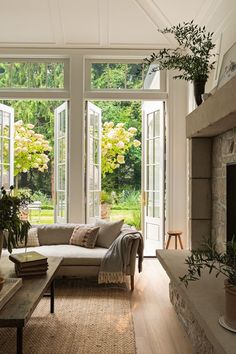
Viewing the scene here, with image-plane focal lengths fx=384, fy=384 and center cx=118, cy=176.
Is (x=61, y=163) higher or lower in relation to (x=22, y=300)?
higher

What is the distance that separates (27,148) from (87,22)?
4.67 m

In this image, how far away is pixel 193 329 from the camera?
301 cm

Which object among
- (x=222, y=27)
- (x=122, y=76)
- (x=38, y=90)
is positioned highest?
(x=122, y=76)

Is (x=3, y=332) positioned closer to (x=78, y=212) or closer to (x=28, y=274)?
(x=28, y=274)

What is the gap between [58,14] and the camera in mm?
5688

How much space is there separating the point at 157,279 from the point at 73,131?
2706 millimetres

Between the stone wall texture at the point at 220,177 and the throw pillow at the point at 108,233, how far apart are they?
1379 millimetres

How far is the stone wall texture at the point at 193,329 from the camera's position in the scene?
266cm

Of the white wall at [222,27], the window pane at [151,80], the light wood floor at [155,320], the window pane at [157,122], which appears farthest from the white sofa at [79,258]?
the window pane at [151,80]

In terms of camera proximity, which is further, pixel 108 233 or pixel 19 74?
pixel 19 74

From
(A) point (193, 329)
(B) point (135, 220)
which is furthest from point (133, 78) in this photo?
(B) point (135, 220)

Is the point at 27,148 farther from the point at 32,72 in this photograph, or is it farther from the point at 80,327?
the point at 80,327

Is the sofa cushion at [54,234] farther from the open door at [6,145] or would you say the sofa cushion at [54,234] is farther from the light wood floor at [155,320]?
the open door at [6,145]

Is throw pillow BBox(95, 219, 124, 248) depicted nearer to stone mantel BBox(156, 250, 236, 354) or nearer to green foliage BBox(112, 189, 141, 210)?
→ stone mantel BBox(156, 250, 236, 354)
